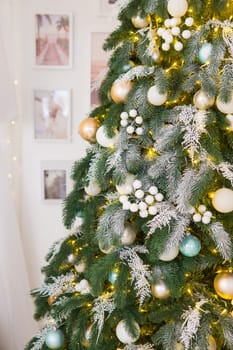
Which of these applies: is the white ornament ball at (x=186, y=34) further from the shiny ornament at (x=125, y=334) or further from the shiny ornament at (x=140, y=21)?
the shiny ornament at (x=125, y=334)

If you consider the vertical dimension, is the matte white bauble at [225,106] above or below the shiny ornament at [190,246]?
above

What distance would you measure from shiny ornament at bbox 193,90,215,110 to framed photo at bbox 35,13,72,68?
105cm

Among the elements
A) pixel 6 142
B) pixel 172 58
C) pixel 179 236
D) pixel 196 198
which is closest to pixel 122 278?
pixel 179 236

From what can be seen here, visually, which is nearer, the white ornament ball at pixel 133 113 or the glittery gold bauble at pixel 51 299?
the white ornament ball at pixel 133 113

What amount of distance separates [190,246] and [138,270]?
0.16 meters

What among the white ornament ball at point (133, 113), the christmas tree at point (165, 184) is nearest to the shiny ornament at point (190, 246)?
the christmas tree at point (165, 184)

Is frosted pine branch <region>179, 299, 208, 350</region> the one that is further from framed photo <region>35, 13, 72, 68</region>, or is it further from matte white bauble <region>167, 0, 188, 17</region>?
framed photo <region>35, 13, 72, 68</region>

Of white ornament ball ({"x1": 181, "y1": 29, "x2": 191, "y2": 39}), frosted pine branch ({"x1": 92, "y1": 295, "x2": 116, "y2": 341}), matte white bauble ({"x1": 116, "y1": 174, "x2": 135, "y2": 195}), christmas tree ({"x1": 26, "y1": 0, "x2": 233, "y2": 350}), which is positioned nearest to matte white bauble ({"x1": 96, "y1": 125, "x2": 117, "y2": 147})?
christmas tree ({"x1": 26, "y1": 0, "x2": 233, "y2": 350})

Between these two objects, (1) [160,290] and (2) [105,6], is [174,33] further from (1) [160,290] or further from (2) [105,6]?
(2) [105,6]

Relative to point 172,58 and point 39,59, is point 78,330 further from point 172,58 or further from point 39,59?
point 39,59

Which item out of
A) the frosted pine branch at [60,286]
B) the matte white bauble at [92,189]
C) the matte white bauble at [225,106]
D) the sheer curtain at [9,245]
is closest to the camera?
the matte white bauble at [225,106]

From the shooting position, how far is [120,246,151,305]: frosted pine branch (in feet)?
3.46

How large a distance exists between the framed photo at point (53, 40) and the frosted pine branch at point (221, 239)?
1203 mm

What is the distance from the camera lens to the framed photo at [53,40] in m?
1.87
